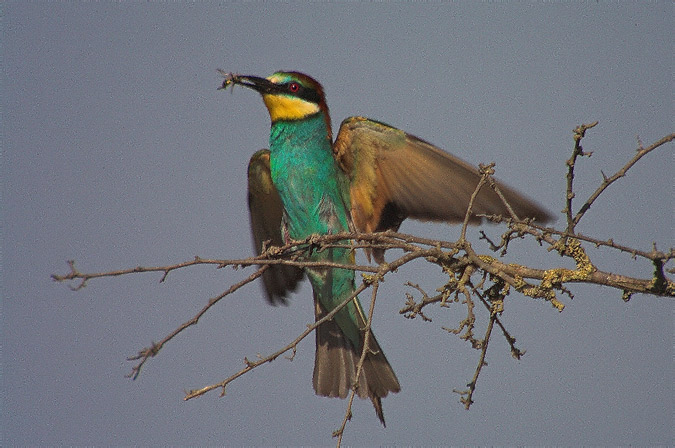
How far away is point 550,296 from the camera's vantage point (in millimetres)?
2225

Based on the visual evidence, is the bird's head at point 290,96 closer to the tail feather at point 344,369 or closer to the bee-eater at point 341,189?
the bee-eater at point 341,189

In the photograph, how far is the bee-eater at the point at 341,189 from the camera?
147 inches

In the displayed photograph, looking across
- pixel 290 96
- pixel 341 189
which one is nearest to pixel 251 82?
pixel 290 96

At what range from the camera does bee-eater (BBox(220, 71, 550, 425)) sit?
372cm

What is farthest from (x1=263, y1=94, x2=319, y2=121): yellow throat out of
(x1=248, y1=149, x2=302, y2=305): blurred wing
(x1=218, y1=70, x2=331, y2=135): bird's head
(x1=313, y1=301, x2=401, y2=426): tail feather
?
(x1=313, y1=301, x2=401, y2=426): tail feather

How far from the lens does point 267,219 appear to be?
4516mm

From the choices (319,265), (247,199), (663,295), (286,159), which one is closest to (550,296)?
(663,295)

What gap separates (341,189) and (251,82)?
77cm

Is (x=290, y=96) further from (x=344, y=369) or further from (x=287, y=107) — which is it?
(x=344, y=369)

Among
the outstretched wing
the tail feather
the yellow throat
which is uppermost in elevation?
the yellow throat

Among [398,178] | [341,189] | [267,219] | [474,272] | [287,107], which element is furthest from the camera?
[267,219]

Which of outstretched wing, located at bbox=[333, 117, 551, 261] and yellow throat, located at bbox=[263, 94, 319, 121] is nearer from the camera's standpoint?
outstretched wing, located at bbox=[333, 117, 551, 261]

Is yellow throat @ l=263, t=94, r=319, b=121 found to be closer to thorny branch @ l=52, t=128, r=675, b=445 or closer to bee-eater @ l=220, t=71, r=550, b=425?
bee-eater @ l=220, t=71, r=550, b=425

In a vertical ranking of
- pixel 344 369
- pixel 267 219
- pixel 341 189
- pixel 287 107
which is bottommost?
pixel 344 369
